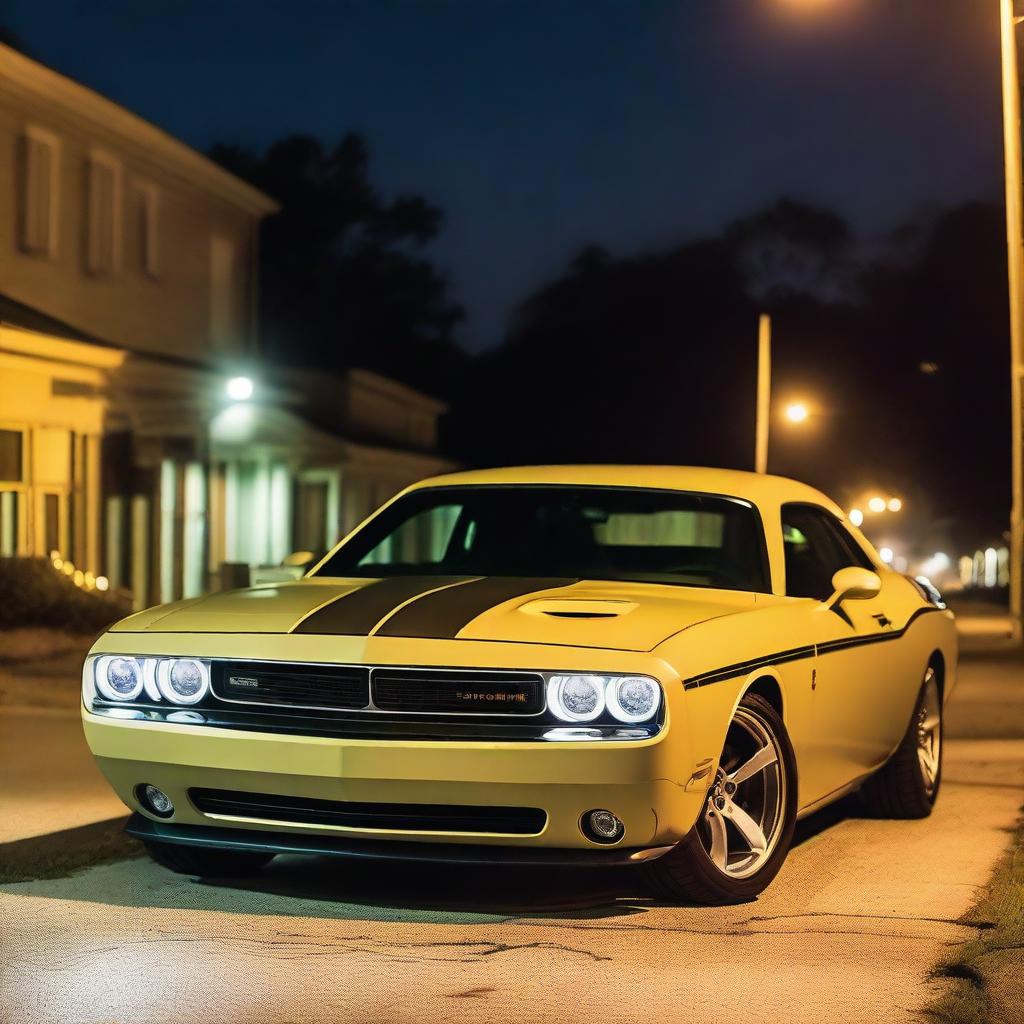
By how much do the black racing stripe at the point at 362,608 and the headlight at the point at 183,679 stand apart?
14.4 inches

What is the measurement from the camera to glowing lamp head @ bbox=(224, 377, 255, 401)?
1055 inches

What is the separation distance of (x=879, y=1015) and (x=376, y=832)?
1.84 meters

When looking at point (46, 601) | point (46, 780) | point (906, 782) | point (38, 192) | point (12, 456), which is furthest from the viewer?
point (38, 192)

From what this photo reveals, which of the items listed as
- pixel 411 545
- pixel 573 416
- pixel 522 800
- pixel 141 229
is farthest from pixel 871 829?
pixel 573 416

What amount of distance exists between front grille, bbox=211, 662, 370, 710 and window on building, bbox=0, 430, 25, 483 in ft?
51.7

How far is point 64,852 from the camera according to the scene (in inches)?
319

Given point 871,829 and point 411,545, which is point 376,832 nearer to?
point 871,829

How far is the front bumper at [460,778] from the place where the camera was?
254 inches

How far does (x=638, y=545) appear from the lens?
8.86 metres

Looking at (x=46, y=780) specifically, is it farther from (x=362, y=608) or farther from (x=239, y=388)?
(x=239, y=388)

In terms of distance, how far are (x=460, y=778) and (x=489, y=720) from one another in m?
0.21

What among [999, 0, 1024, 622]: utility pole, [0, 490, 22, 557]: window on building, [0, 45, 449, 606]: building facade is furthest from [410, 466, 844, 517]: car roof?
[999, 0, 1024, 622]: utility pole

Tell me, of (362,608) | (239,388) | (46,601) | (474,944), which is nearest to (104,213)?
(239,388)

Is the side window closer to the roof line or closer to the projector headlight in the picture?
the projector headlight
